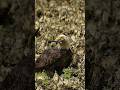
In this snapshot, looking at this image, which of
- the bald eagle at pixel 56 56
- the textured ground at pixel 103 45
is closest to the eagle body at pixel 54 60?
the bald eagle at pixel 56 56

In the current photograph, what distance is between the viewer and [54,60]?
7.53 ft

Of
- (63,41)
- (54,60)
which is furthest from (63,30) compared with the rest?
(54,60)

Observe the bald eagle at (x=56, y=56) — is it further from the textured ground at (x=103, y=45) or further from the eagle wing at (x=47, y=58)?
the textured ground at (x=103, y=45)

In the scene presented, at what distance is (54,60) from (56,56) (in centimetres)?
2

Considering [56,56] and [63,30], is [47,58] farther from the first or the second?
[63,30]

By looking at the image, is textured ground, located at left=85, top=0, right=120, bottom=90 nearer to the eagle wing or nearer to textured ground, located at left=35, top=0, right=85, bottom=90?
textured ground, located at left=35, top=0, right=85, bottom=90

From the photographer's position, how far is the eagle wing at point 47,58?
228 cm

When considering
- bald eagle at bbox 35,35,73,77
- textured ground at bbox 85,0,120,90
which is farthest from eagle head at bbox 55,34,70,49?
textured ground at bbox 85,0,120,90

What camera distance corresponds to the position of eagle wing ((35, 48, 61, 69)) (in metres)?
2.28

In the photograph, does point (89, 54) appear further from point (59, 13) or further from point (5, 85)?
point (5, 85)

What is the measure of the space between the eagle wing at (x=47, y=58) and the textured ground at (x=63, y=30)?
0.03 m

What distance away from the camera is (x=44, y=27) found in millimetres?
2273


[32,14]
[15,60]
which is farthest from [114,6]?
[15,60]

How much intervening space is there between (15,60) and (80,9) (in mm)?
410
